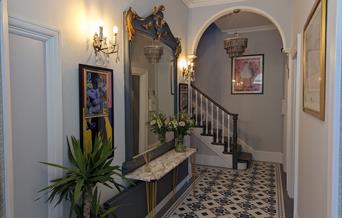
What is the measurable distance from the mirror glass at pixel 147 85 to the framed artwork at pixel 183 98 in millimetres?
443

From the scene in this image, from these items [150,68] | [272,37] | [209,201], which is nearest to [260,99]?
[272,37]

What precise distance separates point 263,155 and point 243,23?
3.11m

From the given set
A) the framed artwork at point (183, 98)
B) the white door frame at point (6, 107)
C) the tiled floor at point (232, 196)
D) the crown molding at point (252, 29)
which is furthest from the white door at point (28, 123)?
the crown molding at point (252, 29)

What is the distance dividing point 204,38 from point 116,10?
14.0 feet

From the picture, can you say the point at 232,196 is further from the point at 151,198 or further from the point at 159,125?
the point at 159,125

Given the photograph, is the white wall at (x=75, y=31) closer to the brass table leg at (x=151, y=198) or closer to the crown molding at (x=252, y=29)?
the brass table leg at (x=151, y=198)

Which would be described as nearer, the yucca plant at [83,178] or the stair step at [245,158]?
the yucca plant at [83,178]

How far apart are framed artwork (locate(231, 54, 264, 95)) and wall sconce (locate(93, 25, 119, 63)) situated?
4.19 metres

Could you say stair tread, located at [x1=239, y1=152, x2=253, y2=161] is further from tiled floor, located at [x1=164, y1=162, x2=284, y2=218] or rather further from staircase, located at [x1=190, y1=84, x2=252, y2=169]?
tiled floor, located at [x1=164, y1=162, x2=284, y2=218]

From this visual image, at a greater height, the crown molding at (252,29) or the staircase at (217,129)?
the crown molding at (252,29)

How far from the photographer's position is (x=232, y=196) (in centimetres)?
381

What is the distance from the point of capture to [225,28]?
19.9 ft

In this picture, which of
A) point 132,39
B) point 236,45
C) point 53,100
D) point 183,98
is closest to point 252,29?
point 236,45

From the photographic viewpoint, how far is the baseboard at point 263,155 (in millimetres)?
5789
